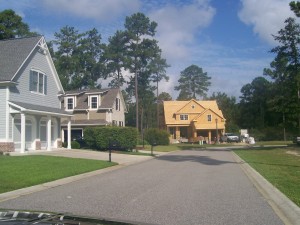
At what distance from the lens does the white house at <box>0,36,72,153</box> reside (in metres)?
27.9

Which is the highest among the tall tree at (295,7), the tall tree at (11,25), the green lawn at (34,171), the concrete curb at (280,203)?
the tall tree at (11,25)

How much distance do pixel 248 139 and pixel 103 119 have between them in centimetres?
2823

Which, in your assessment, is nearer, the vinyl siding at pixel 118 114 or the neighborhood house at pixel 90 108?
the neighborhood house at pixel 90 108

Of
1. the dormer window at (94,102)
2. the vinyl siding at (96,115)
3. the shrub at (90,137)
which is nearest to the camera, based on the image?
the shrub at (90,137)

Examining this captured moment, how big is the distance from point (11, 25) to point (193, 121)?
1313 inches

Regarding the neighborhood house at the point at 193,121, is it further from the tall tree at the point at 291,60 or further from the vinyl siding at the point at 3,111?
the vinyl siding at the point at 3,111

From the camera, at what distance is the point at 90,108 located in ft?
155

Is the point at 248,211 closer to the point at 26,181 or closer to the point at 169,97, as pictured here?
the point at 26,181

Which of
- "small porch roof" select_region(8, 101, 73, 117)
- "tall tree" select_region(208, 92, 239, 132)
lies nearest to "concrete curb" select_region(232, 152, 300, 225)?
"small porch roof" select_region(8, 101, 73, 117)

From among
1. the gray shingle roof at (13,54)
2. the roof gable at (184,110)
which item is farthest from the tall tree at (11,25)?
the roof gable at (184,110)

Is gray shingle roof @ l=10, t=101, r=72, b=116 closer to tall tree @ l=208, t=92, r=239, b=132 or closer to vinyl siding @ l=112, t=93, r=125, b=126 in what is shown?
vinyl siding @ l=112, t=93, r=125, b=126

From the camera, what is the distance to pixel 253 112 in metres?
95.2

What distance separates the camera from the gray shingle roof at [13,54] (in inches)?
1123

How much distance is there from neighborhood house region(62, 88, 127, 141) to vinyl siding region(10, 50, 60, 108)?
1027 centimetres
